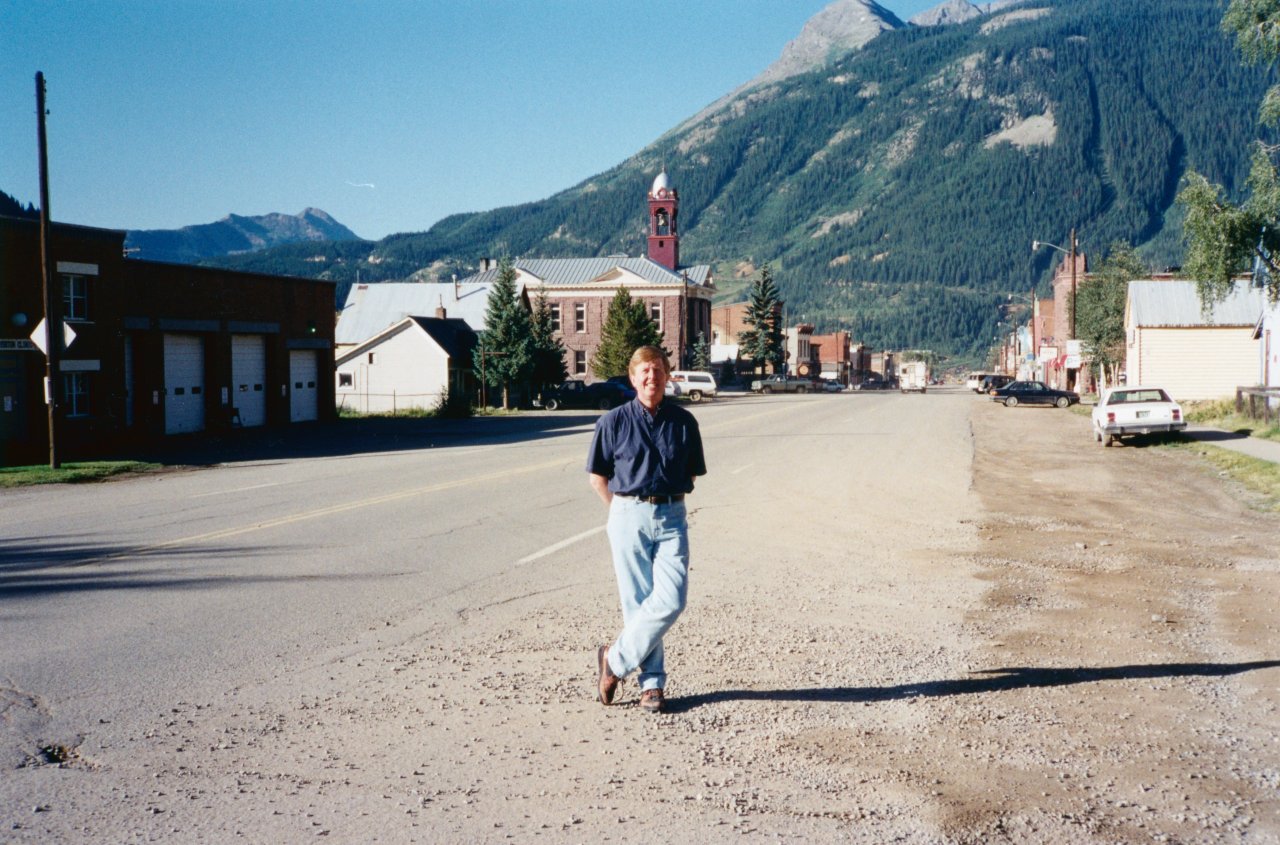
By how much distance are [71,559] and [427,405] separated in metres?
49.6

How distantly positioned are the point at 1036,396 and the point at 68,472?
157 feet

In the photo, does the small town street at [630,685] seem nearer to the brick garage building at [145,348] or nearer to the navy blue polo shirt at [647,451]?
the navy blue polo shirt at [647,451]

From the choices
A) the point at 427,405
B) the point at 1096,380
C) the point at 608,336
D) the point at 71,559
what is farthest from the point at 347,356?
the point at 71,559

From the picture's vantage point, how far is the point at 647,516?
21.1 feet

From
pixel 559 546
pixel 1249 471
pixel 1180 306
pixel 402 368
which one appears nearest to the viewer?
pixel 559 546

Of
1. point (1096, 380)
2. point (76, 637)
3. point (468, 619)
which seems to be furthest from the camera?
point (1096, 380)

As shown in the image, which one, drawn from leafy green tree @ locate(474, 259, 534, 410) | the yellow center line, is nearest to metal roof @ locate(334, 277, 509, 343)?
leafy green tree @ locate(474, 259, 534, 410)

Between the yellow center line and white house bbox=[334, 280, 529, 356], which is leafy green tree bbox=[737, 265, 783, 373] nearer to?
white house bbox=[334, 280, 529, 356]

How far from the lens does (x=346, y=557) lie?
11.7 m

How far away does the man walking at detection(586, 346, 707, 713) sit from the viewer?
6383 mm

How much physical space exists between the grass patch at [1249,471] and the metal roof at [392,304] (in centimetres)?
5728

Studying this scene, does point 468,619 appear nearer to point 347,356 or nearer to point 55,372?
point 55,372

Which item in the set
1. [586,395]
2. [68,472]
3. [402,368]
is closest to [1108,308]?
[586,395]

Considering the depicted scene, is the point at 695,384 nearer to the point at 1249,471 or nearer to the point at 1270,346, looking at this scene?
the point at 1270,346
